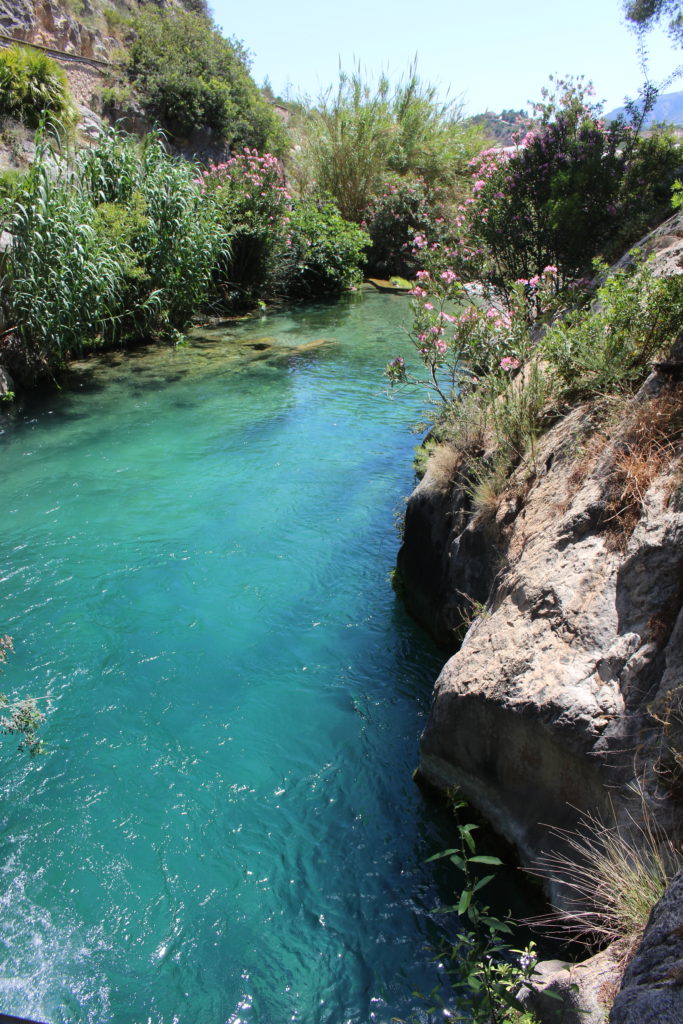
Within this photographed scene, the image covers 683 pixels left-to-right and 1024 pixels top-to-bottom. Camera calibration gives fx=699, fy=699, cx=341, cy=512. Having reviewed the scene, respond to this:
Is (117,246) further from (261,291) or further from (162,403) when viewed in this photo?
(261,291)

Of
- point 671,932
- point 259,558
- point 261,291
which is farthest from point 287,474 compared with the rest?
point 261,291

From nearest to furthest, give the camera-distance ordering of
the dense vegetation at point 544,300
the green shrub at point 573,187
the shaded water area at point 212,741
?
the shaded water area at point 212,741
the dense vegetation at point 544,300
the green shrub at point 573,187

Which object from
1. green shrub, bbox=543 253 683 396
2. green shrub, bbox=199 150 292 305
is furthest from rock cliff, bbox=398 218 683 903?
green shrub, bbox=199 150 292 305

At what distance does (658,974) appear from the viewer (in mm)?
1865

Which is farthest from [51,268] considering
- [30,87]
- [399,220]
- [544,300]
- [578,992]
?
[399,220]

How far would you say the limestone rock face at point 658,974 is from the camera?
1760 millimetres

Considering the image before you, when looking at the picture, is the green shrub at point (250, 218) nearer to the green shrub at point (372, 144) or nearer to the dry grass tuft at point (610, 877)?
the green shrub at point (372, 144)

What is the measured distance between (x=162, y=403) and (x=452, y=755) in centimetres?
864

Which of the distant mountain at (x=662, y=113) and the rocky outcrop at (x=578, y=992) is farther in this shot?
the distant mountain at (x=662, y=113)

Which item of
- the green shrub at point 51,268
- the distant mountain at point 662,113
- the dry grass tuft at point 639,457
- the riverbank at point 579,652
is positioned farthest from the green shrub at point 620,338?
the green shrub at point 51,268

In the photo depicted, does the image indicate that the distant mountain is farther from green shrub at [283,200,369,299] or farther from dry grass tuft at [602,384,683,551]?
green shrub at [283,200,369,299]

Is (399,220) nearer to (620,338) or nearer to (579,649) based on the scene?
(620,338)

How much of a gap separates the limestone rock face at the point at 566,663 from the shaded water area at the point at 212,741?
1.99 ft

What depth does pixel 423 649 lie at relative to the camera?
5.32 meters
